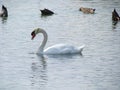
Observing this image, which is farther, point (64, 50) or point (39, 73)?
point (64, 50)

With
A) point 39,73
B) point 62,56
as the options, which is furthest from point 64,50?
point 39,73

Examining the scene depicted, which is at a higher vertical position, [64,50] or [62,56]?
[64,50]

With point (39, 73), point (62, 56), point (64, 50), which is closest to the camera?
point (39, 73)

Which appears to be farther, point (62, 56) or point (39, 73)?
point (62, 56)

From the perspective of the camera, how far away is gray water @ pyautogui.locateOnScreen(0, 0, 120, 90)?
21.1 m

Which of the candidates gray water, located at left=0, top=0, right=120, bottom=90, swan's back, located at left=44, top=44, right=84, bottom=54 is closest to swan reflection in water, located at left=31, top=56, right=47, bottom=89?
gray water, located at left=0, top=0, right=120, bottom=90

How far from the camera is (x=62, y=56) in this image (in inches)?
1025

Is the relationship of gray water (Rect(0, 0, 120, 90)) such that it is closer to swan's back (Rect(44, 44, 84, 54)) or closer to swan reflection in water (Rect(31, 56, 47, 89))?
swan reflection in water (Rect(31, 56, 47, 89))

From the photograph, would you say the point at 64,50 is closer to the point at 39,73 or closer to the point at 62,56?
the point at 62,56

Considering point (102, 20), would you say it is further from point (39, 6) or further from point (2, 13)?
point (39, 6)

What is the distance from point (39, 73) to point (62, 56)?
3.50 m

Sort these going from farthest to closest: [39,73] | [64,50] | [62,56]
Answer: [64,50] → [62,56] → [39,73]

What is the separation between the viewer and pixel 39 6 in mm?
44594

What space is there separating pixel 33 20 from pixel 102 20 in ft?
9.63
